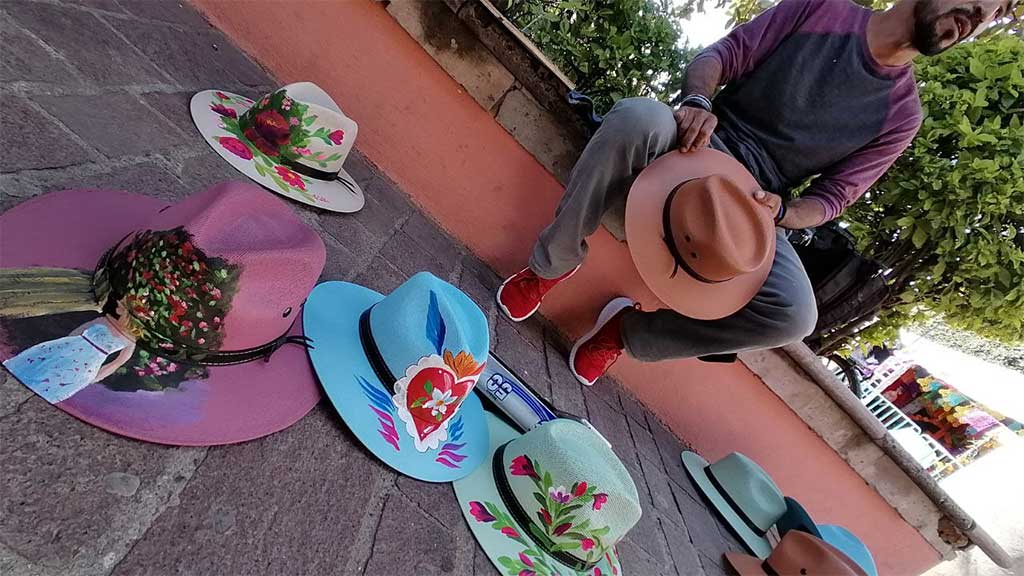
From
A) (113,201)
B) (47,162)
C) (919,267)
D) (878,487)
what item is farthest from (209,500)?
(919,267)

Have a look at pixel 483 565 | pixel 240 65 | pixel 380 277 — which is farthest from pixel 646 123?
pixel 240 65

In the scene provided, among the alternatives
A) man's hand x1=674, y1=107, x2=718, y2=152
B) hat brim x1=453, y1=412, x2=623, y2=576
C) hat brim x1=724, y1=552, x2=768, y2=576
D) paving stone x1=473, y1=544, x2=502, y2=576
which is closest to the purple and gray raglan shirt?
man's hand x1=674, y1=107, x2=718, y2=152

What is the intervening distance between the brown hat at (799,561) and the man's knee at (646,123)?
1193 mm

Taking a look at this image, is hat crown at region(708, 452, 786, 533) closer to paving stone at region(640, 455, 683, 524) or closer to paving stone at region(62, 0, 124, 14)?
paving stone at region(640, 455, 683, 524)

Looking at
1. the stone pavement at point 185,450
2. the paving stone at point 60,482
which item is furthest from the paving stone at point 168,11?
the paving stone at point 60,482

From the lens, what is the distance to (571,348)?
2.14m

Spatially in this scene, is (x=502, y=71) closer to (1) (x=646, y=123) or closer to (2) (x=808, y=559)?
(1) (x=646, y=123)

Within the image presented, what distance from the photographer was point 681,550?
166cm

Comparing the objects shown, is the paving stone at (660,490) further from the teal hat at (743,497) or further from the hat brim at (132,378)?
the hat brim at (132,378)

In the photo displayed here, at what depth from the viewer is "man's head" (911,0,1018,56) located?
1.54m

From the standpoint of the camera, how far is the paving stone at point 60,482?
0.60m

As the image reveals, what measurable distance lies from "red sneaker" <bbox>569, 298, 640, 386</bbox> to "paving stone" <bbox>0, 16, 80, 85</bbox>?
5.06 feet

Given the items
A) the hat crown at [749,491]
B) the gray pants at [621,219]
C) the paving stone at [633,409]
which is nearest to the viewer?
the gray pants at [621,219]

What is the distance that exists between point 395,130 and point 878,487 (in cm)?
229
